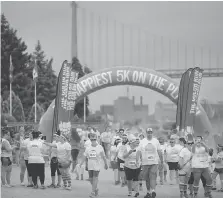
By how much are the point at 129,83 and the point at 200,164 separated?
15215 mm

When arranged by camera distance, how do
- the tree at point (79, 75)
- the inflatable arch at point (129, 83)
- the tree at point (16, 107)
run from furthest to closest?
the tree at point (79, 75), the tree at point (16, 107), the inflatable arch at point (129, 83)

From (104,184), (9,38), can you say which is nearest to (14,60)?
(9,38)

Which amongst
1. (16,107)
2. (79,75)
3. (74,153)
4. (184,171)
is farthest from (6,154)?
(79,75)

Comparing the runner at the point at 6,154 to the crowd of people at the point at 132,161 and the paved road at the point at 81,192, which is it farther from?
the paved road at the point at 81,192

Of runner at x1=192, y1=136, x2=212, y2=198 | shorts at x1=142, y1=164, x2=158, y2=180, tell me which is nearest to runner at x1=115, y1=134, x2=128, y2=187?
shorts at x1=142, y1=164, x2=158, y2=180

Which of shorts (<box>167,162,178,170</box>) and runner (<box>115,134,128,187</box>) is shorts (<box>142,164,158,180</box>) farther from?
shorts (<box>167,162,178,170</box>)

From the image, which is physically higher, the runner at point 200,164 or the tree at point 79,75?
the tree at point 79,75

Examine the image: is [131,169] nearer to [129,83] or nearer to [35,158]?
[35,158]

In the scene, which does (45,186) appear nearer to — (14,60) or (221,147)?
(221,147)

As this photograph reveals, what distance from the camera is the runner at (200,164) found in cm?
1267

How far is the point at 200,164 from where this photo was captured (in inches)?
498

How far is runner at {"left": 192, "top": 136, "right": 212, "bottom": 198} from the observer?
12.7 m

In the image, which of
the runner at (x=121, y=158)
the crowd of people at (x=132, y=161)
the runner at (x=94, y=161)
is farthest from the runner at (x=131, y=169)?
the runner at (x=121, y=158)

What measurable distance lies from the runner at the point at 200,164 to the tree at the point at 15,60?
4224cm
